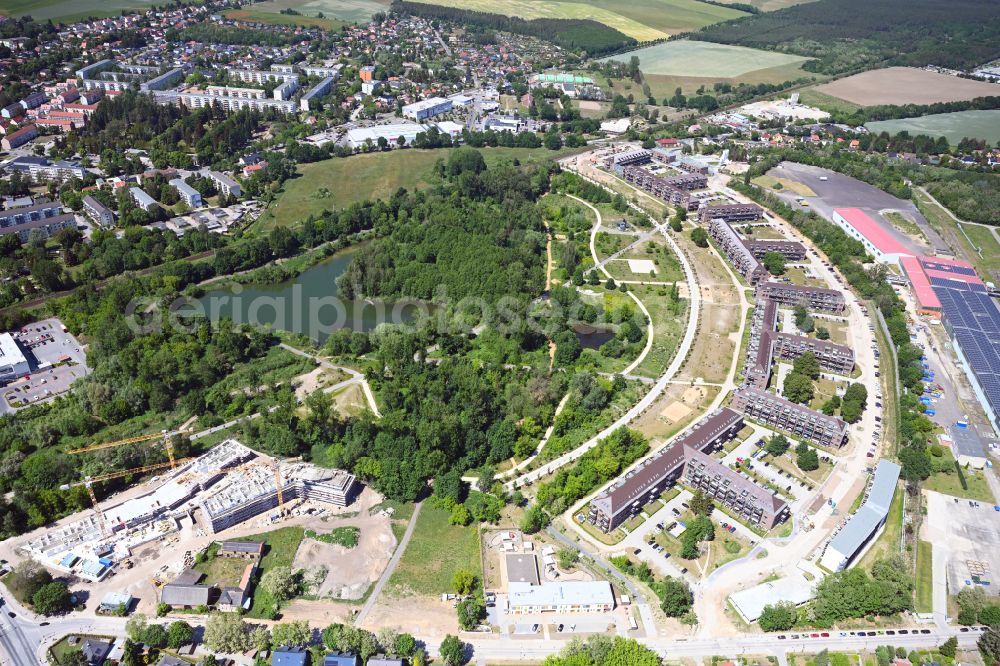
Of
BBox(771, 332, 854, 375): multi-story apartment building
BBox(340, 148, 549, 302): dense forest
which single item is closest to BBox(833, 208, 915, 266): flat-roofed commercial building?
BBox(771, 332, 854, 375): multi-story apartment building

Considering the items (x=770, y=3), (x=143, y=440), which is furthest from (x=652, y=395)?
(x=770, y=3)

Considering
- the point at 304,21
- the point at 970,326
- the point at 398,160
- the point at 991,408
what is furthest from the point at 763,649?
the point at 304,21

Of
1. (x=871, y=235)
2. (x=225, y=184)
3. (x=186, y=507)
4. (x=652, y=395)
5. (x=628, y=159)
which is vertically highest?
(x=628, y=159)

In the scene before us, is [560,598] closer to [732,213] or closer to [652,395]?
[652,395]

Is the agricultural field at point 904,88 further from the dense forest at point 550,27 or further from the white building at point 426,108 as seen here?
the white building at point 426,108

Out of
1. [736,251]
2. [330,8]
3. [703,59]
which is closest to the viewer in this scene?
[736,251]

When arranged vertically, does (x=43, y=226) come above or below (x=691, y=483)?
above

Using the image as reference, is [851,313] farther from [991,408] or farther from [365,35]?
[365,35]

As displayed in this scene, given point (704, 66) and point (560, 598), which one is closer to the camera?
point (560, 598)
